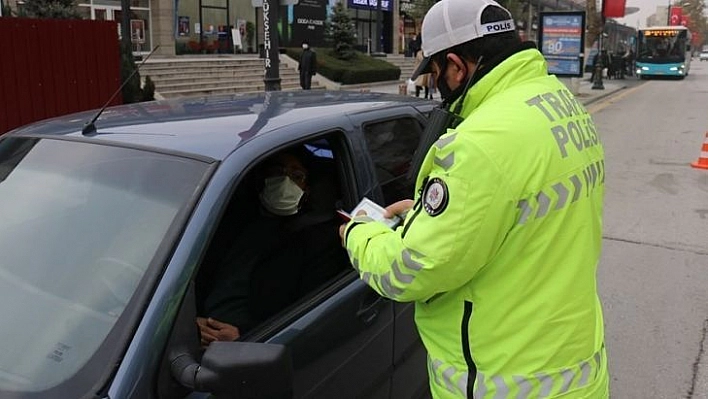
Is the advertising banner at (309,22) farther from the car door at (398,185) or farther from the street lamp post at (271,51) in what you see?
the car door at (398,185)

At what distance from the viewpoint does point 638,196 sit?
346 inches

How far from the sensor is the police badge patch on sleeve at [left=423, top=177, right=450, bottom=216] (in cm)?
161

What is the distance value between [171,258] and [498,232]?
857mm

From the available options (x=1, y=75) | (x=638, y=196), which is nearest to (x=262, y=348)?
(x=638, y=196)

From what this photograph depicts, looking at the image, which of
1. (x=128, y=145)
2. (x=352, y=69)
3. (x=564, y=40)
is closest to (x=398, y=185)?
(x=128, y=145)

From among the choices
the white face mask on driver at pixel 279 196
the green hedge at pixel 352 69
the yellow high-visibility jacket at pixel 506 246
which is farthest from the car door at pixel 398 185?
the green hedge at pixel 352 69

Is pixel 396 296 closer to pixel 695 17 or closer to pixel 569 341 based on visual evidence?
pixel 569 341

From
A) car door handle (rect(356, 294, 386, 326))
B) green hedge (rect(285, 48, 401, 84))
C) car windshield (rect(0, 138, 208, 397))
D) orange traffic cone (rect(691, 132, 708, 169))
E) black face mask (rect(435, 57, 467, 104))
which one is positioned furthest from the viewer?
green hedge (rect(285, 48, 401, 84))

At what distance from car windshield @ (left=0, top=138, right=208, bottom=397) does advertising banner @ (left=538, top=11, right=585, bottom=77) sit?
22553mm

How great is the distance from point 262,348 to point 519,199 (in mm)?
719

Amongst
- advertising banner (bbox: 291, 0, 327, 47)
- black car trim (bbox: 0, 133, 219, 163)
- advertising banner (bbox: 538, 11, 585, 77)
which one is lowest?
black car trim (bbox: 0, 133, 219, 163)

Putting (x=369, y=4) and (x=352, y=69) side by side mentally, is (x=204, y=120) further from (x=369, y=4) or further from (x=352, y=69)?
(x=369, y=4)

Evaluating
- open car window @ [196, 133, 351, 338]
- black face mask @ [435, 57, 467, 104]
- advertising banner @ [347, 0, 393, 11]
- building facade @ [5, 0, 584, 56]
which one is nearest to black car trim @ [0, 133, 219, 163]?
open car window @ [196, 133, 351, 338]

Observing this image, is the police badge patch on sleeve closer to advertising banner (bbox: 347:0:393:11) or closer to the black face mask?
the black face mask
